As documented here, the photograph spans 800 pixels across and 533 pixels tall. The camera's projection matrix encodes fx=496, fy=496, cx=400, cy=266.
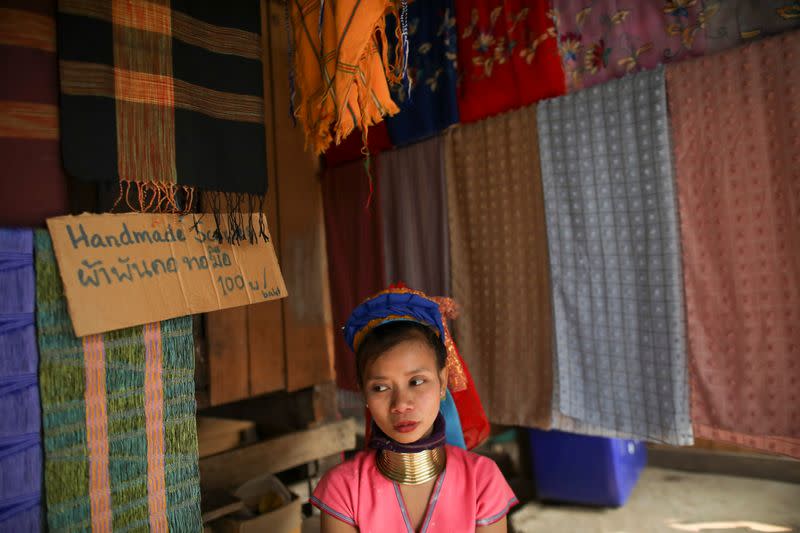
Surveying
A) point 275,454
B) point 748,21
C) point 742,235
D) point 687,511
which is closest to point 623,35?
point 748,21

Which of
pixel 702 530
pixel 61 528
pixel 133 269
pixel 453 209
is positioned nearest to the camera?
pixel 61 528

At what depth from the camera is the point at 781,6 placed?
6.20 feet

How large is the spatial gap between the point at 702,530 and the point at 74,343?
10.1 ft

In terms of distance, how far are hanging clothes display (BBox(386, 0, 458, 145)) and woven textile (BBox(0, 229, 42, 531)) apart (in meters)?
2.04

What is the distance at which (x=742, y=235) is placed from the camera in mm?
2006

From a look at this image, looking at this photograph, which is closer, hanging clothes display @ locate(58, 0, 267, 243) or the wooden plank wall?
hanging clothes display @ locate(58, 0, 267, 243)

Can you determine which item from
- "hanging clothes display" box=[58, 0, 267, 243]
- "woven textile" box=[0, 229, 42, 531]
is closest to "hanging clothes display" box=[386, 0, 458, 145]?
"hanging clothes display" box=[58, 0, 267, 243]

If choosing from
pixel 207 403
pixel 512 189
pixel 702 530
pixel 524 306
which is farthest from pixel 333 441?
pixel 702 530

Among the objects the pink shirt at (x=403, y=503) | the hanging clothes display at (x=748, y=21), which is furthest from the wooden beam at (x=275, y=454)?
the hanging clothes display at (x=748, y=21)

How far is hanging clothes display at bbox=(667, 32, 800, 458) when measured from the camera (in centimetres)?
190

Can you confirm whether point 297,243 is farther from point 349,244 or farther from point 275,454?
point 275,454

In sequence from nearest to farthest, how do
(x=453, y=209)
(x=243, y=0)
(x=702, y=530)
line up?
(x=243, y=0)
(x=702, y=530)
(x=453, y=209)

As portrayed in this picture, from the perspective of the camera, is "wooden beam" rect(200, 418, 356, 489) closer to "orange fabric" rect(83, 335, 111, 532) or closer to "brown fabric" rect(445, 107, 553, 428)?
"brown fabric" rect(445, 107, 553, 428)

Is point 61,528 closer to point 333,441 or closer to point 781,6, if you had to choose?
point 333,441
